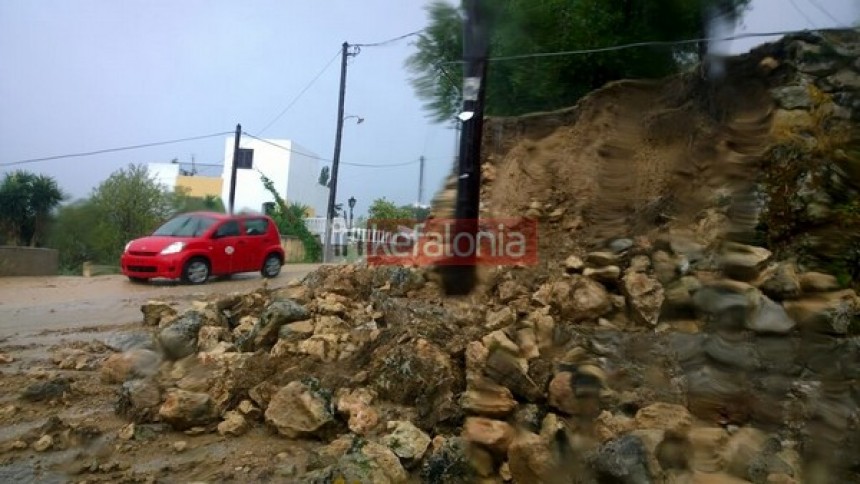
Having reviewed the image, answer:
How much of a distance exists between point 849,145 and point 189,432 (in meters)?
5.18

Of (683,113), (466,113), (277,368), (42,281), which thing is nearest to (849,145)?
(683,113)

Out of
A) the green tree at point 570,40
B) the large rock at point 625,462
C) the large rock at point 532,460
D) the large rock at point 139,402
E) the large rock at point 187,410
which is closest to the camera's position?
the large rock at point 625,462

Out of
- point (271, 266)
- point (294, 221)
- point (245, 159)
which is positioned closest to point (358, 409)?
point (271, 266)

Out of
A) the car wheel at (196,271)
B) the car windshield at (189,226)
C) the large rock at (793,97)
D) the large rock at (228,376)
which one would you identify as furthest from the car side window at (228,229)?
the large rock at (793,97)

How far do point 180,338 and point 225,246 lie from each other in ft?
18.3

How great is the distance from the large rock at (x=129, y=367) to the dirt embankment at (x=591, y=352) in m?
0.02

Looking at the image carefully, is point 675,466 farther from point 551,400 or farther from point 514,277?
point 514,277

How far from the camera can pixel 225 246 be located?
10.7 meters

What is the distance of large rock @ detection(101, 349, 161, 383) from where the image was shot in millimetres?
5027

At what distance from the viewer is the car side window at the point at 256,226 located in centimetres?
1083

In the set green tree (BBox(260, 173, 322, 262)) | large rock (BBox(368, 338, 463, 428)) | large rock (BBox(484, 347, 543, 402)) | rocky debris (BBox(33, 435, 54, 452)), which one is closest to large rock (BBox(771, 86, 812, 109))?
large rock (BBox(484, 347, 543, 402))

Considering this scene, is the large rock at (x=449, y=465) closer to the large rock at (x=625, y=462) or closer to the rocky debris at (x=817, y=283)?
the large rock at (x=625, y=462)

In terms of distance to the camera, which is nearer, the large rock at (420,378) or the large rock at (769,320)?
the large rock at (769,320)

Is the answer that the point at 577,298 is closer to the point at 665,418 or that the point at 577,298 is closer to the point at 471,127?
the point at 665,418
